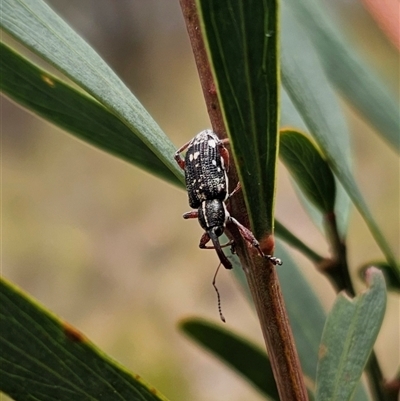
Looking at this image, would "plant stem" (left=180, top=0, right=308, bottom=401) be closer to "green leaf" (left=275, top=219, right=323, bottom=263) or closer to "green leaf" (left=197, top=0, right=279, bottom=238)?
"green leaf" (left=197, top=0, right=279, bottom=238)

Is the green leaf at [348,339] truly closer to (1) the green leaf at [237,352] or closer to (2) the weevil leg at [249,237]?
(2) the weevil leg at [249,237]

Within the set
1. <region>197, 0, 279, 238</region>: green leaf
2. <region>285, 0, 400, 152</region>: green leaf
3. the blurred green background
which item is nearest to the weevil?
<region>285, 0, 400, 152</region>: green leaf

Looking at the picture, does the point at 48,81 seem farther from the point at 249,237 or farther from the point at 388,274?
the point at 388,274

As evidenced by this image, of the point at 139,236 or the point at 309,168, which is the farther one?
the point at 139,236

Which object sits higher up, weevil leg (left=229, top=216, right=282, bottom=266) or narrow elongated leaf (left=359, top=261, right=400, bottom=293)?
narrow elongated leaf (left=359, top=261, right=400, bottom=293)

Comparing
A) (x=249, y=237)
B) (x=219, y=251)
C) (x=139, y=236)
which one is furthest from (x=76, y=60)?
(x=139, y=236)

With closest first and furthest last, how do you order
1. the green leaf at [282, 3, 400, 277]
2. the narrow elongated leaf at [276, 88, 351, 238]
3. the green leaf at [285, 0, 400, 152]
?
the green leaf at [282, 3, 400, 277] → the narrow elongated leaf at [276, 88, 351, 238] → the green leaf at [285, 0, 400, 152]

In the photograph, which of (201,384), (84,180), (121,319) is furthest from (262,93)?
(84,180)
